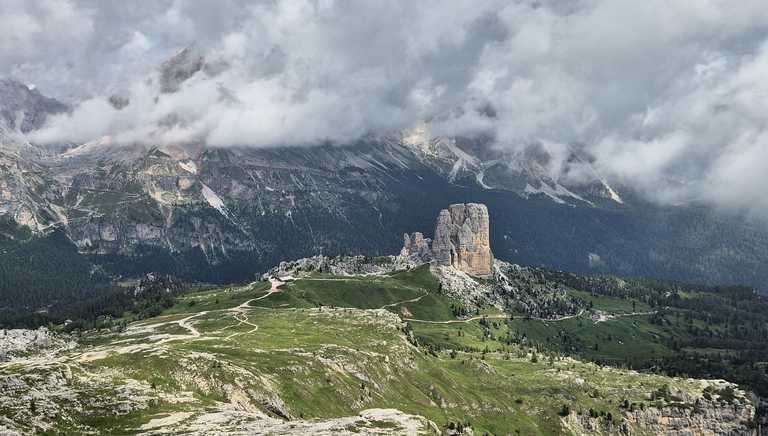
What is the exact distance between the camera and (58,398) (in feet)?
425

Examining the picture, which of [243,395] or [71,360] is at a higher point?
[71,360]

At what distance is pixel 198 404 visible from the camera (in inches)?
5728

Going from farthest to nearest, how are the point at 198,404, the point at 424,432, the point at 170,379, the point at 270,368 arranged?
the point at 270,368
the point at 170,379
the point at 198,404
the point at 424,432

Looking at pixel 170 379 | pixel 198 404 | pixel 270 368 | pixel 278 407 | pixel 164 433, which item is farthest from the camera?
pixel 270 368

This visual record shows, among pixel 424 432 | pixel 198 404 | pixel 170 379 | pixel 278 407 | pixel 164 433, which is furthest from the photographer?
pixel 278 407

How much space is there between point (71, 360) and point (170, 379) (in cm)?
2305

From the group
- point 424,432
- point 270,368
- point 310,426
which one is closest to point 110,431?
point 310,426

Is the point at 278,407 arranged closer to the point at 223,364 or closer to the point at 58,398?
the point at 223,364

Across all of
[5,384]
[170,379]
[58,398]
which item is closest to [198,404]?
[170,379]

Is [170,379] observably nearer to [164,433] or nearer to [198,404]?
[198,404]

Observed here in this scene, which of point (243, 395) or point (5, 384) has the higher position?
point (5, 384)

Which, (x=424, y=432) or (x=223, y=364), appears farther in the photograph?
(x=223, y=364)

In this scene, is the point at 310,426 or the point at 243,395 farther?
the point at 243,395

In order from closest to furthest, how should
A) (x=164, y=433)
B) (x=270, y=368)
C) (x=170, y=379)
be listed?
(x=164, y=433) → (x=170, y=379) → (x=270, y=368)
